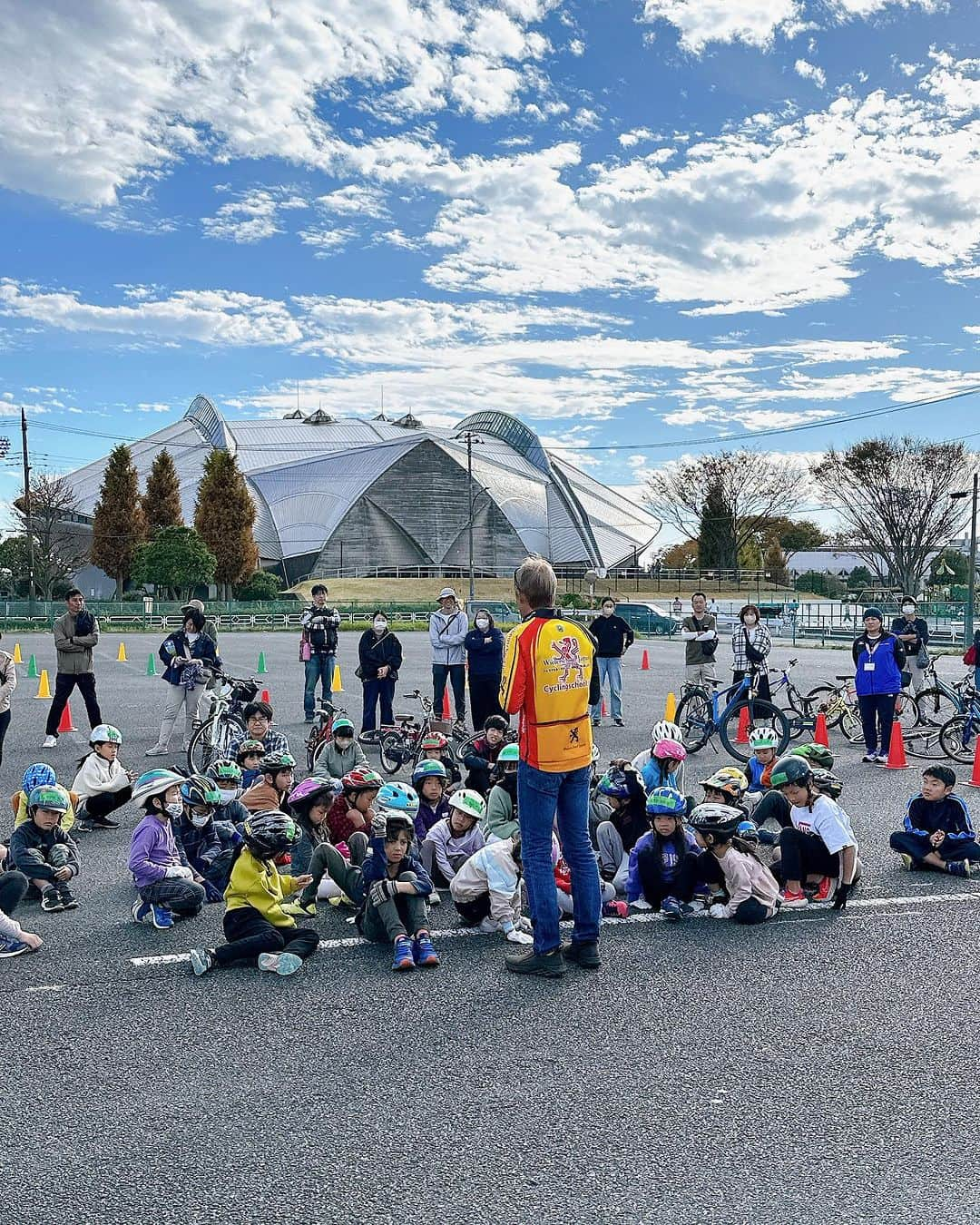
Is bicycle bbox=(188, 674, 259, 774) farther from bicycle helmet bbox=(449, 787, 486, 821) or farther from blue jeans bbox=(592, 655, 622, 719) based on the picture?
blue jeans bbox=(592, 655, 622, 719)

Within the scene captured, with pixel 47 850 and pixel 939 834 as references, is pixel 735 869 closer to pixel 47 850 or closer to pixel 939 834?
pixel 939 834

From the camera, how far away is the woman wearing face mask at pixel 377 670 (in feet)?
38.9

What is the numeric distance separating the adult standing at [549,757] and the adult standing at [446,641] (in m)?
6.67

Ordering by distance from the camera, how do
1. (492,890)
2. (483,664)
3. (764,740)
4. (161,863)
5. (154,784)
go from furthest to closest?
(483,664), (764,740), (154,784), (161,863), (492,890)

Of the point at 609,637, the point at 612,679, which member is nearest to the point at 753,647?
the point at 609,637

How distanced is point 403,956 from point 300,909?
3.35ft

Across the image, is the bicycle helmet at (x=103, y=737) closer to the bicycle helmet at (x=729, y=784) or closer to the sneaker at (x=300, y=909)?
the sneaker at (x=300, y=909)

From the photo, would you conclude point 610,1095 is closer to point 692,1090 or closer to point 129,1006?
point 692,1090

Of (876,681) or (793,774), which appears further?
(876,681)

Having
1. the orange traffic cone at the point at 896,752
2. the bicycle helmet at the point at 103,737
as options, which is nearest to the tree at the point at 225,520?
the orange traffic cone at the point at 896,752

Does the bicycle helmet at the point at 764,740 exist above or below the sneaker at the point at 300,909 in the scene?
above

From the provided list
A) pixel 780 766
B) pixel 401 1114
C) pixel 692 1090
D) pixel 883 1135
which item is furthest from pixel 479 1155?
pixel 780 766

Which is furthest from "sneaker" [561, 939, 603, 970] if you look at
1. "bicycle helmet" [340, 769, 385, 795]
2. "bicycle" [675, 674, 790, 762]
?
"bicycle" [675, 674, 790, 762]

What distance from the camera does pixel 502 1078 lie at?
12.9 feet
